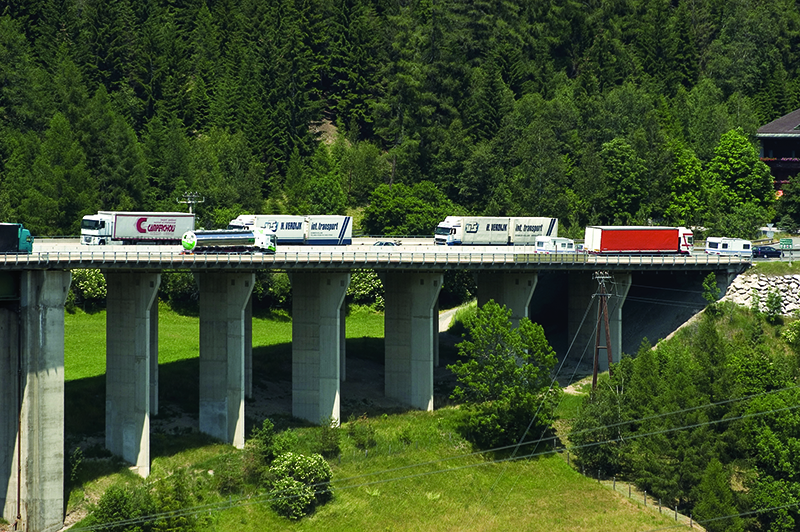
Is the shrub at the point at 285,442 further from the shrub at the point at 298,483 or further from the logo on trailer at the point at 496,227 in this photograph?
the logo on trailer at the point at 496,227

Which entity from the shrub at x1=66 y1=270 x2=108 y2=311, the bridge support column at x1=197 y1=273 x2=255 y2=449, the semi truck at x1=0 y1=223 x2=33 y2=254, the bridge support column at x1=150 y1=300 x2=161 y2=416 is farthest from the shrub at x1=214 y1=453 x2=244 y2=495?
the shrub at x1=66 y1=270 x2=108 y2=311

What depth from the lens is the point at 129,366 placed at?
87.7m

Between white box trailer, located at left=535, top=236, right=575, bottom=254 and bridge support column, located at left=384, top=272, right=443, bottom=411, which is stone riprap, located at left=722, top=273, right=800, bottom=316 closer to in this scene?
white box trailer, located at left=535, top=236, right=575, bottom=254

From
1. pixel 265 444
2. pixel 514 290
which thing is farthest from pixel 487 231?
pixel 265 444

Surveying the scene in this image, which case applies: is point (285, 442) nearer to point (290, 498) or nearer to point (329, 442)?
point (329, 442)

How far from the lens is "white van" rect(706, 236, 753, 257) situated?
11812 cm

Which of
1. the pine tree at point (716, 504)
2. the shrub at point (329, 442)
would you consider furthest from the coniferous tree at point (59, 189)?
the pine tree at point (716, 504)

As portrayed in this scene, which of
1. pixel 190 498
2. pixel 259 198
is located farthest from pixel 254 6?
pixel 190 498

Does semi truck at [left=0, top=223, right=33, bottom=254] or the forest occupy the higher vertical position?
the forest

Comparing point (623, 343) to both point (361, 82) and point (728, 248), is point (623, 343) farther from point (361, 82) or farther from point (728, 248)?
point (361, 82)

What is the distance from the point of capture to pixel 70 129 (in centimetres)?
14475

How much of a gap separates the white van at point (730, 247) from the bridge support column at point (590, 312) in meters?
12.5

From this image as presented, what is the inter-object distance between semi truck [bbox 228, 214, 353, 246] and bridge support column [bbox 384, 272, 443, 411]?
12.9 m

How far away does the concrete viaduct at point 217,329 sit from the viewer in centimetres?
8231
